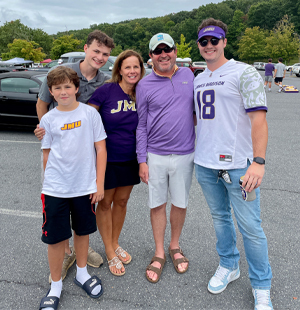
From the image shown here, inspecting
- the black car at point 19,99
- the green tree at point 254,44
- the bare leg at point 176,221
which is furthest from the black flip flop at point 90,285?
the green tree at point 254,44

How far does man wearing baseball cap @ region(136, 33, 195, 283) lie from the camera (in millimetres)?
2201

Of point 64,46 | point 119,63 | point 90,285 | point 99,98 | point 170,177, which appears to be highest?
point 64,46

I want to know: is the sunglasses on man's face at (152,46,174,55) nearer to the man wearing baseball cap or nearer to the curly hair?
the man wearing baseball cap

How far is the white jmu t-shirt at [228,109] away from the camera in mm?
1793

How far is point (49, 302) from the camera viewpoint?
6.51 feet

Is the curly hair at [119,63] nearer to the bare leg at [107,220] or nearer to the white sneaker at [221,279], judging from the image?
the bare leg at [107,220]

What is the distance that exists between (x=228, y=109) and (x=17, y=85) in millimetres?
6513

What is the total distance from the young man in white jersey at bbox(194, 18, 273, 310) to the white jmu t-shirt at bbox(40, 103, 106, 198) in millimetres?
879

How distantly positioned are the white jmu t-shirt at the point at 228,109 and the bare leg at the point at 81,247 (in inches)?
44.9

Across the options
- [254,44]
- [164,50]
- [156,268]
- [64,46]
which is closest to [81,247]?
[156,268]

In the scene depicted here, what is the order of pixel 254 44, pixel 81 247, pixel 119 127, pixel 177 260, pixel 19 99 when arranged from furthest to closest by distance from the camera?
pixel 254 44
pixel 19 99
pixel 177 260
pixel 119 127
pixel 81 247

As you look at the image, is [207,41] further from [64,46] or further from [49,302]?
[64,46]

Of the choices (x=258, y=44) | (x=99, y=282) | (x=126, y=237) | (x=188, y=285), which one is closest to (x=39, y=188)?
(x=126, y=237)

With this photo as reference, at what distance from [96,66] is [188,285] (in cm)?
A: 200
